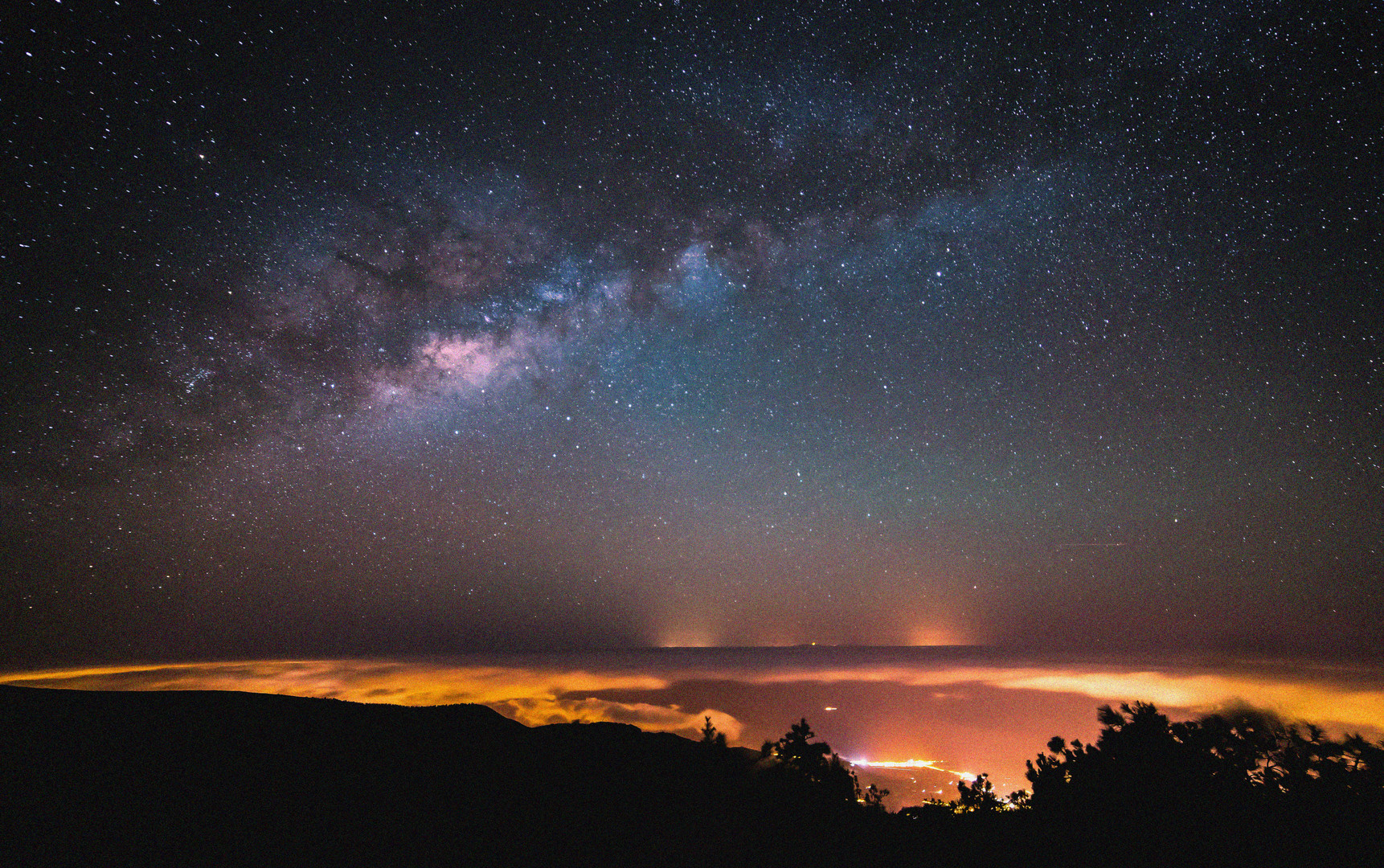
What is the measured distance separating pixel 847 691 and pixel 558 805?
11863 centimetres

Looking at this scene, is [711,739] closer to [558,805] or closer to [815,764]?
[815,764]

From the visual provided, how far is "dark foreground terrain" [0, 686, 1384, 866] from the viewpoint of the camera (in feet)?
35.6

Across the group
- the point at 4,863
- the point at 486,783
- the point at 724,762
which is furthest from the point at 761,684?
the point at 4,863

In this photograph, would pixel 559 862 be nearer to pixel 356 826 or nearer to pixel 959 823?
pixel 356 826

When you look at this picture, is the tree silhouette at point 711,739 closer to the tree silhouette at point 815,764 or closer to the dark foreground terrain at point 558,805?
the tree silhouette at point 815,764

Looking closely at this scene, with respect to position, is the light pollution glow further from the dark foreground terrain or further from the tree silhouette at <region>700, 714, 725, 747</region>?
the tree silhouette at <region>700, 714, 725, 747</region>

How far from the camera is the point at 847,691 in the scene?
4552 inches

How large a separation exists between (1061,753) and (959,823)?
4758mm

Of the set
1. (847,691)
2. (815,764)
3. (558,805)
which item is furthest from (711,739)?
(847,691)

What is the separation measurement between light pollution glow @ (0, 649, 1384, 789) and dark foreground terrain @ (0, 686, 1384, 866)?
308 centimetres

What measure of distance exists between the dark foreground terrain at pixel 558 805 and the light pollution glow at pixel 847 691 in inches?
121

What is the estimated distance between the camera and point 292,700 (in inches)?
890

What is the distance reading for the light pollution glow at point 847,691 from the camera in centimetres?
3750

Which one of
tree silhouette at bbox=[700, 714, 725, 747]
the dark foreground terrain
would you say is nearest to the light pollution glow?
the dark foreground terrain
